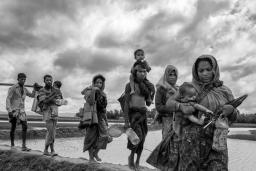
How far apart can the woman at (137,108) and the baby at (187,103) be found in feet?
5.93

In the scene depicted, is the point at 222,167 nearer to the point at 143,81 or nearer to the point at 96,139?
the point at 143,81

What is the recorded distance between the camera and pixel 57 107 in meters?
6.54

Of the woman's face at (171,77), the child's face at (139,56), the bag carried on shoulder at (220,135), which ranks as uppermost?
the child's face at (139,56)

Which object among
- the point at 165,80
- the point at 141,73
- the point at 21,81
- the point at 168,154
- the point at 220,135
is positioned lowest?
the point at 168,154

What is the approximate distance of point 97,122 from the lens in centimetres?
555

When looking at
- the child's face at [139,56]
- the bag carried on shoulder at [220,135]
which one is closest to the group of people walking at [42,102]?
the child's face at [139,56]

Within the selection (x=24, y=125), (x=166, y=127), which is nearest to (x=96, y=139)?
(x=166, y=127)

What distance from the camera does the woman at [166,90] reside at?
13.6 feet

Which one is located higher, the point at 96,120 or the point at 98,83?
the point at 98,83

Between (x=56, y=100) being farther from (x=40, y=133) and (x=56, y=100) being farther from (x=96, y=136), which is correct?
(x=40, y=133)

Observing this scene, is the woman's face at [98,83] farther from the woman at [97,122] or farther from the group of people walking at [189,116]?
the group of people walking at [189,116]

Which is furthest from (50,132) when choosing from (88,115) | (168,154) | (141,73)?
(168,154)

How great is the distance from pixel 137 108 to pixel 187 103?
204 cm

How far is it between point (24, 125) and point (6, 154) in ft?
2.51
